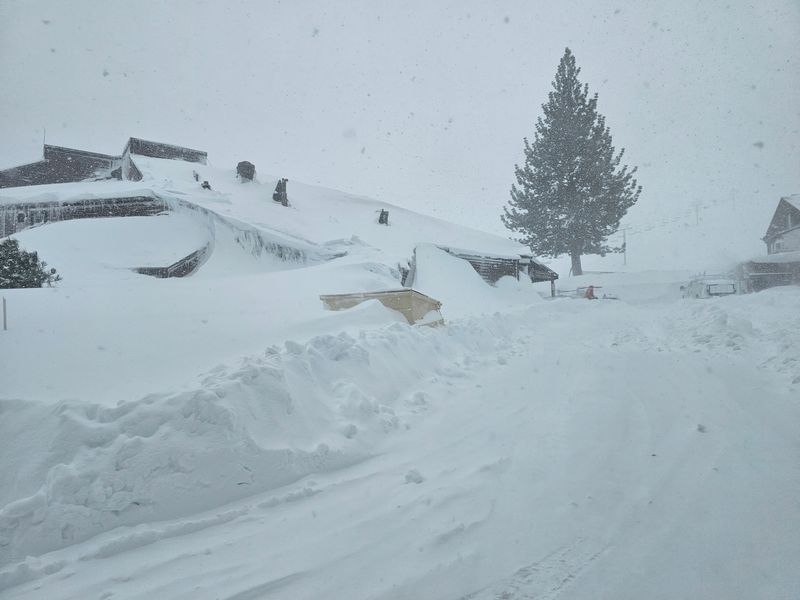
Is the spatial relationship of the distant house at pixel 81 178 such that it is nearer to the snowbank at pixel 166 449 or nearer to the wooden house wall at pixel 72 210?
the wooden house wall at pixel 72 210

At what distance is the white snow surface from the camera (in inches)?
76.7

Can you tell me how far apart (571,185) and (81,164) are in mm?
37388

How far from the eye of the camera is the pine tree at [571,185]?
29.7 m

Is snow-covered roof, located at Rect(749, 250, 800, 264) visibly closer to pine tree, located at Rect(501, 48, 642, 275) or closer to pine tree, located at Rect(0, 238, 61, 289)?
pine tree, located at Rect(501, 48, 642, 275)

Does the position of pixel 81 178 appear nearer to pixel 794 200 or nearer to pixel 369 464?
pixel 369 464

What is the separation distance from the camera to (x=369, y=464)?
318cm

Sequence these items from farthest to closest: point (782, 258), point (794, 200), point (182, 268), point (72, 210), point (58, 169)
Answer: point (58, 169) < point (782, 258) < point (794, 200) < point (72, 210) < point (182, 268)

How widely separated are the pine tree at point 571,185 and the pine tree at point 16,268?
2854cm

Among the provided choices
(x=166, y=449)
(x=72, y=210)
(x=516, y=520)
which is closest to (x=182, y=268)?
(x=72, y=210)

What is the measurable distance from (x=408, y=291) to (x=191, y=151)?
31.5 m

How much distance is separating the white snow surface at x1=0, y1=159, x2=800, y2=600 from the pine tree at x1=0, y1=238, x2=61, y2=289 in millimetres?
3368

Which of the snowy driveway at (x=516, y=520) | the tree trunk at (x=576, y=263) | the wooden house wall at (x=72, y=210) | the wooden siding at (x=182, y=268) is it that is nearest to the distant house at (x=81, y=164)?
the wooden house wall at (x=72, y=210)

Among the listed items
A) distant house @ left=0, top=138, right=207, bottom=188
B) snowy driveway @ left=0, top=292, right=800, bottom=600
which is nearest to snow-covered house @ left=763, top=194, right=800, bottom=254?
snowy driveway @ left=0, top=292, right=800, bottom=600

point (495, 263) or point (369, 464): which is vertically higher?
point (495, 263)
